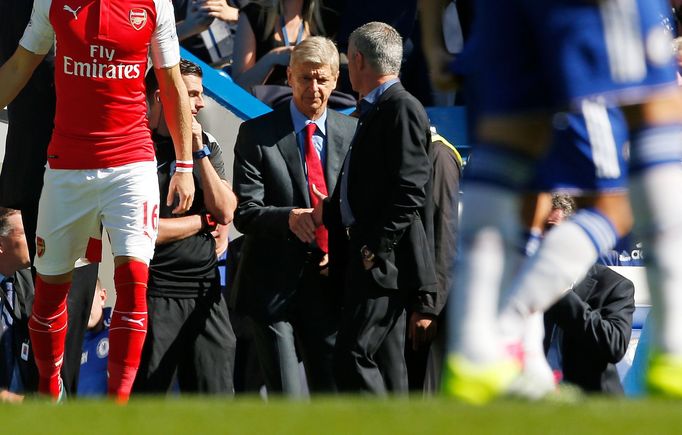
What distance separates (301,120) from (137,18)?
57.0 inches

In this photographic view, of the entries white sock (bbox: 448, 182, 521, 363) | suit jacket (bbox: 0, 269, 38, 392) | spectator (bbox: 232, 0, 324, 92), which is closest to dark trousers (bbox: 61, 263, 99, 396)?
suit jacket (bbox: 0, 269, 38, 392)

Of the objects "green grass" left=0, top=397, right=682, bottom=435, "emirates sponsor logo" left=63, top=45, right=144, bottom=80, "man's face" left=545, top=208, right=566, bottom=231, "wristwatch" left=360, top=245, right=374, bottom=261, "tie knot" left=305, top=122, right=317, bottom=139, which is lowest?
"green grass" left=0, top=397, right=682, bottom=435

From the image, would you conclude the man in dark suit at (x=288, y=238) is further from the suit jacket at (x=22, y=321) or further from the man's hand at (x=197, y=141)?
the suit jacket at (x=22, y=321)

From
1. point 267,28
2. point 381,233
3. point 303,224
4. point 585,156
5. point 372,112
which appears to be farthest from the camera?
point 267,28

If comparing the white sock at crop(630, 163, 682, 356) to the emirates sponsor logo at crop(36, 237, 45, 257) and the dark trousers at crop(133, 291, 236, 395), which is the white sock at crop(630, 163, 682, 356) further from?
the dark trousers at crop(133, 291, 236, 395)

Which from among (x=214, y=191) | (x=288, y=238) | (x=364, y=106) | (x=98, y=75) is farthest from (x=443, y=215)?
(x=98, y=75)

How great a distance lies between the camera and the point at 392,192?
659cm

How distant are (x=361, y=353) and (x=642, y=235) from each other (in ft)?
10.1

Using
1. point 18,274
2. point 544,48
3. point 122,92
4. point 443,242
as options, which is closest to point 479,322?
point 544,48

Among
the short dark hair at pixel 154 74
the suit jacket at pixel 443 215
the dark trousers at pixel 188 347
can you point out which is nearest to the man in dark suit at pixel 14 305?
the dark trousers at pixel 188 347

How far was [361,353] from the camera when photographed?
260 inches

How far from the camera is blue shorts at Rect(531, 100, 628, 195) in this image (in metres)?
3.81

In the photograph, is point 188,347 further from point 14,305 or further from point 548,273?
point 548,273

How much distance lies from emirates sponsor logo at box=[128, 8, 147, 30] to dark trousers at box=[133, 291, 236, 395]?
1.67 m
